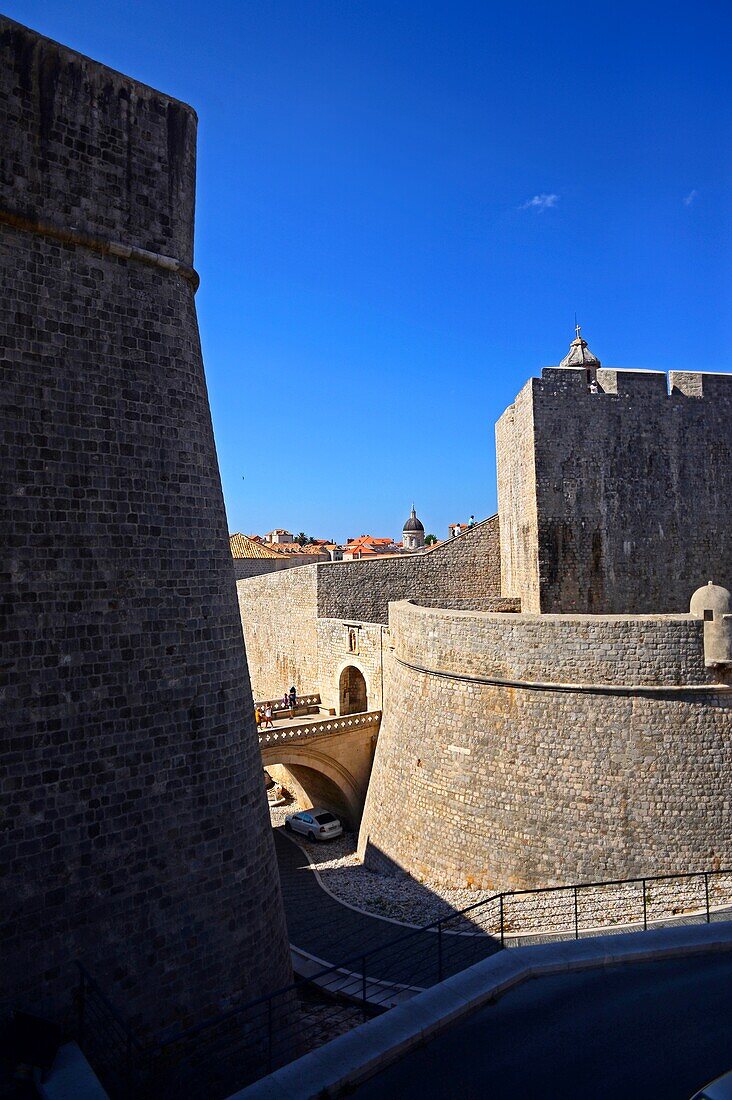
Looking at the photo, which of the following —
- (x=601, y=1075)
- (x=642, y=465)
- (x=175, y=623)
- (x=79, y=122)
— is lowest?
(x=601, y=1075)

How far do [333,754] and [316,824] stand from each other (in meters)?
1.72

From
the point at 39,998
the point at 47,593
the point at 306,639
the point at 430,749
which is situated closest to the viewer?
the point at 39,998

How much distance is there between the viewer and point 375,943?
33.8 feet

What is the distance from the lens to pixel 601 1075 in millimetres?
4660

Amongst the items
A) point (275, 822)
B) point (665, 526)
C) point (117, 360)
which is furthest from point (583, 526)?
point (117, 360)

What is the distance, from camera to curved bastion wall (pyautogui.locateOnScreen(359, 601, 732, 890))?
9977 mm

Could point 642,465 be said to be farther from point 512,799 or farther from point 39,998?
point 39,998

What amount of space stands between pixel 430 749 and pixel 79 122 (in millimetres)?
10015

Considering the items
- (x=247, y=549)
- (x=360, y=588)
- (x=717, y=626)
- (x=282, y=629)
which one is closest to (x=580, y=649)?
(x=717, y=626)

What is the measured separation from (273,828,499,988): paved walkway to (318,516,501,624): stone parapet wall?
25.9ft

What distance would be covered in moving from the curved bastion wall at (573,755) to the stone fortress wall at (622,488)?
4628mm

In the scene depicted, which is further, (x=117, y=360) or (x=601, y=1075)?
(x=117, y=360)

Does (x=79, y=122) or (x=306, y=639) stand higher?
(x=79, y=122)

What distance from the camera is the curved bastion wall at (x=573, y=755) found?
393 inches
